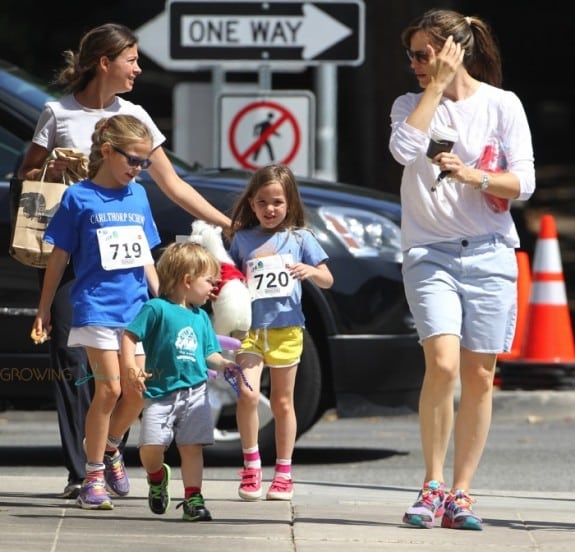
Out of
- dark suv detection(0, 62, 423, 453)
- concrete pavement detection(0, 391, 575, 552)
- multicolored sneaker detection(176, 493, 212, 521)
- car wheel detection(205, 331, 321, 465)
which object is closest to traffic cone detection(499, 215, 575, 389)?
dark suv detection(0, 62, 423, 453)

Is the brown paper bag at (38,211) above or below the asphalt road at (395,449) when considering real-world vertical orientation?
above

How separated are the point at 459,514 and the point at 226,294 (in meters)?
1.15

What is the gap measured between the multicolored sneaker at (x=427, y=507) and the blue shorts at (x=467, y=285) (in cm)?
50

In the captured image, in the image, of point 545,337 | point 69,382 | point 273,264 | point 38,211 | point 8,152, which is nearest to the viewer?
point 38,211

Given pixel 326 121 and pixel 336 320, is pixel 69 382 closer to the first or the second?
pixel 336 320

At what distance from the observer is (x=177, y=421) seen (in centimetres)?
611

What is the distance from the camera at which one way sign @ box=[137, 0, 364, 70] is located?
1067 cm

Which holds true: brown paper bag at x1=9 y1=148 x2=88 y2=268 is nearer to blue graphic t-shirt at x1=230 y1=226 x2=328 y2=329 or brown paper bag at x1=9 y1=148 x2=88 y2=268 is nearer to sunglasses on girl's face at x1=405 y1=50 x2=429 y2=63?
blue graphic t-shirt at x1=230 y1=226 x2=328 y2=329

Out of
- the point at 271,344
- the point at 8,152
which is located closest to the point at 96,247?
the point at 271,344

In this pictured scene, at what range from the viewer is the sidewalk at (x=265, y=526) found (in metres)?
5.68

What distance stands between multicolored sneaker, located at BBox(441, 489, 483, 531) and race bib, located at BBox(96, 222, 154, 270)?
137 cm

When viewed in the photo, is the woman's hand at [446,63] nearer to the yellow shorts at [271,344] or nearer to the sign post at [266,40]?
the yellow shorts at [271,344]

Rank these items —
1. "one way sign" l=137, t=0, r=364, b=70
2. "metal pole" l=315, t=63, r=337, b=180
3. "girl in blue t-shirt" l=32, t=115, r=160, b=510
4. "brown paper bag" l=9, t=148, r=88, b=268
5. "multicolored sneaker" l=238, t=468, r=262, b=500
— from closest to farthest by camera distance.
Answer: "girl in blue t-shirt" l=32, t=115, r=160, b=510 < "brown paper bag" l=9, t=148, r=88, b=268 < "multicolored sneaker" l=238, t=468, r=262, b=500 < "one way sign" l=137, t=0, r=364, b=70 < "metal pole" l=315, t=63, r=337, b=180

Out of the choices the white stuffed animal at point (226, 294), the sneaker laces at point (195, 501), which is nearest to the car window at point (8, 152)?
the white stuffed animal at point (226, 294)
